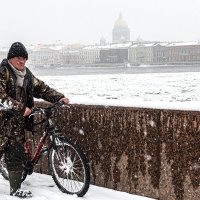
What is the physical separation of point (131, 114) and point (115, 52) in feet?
364

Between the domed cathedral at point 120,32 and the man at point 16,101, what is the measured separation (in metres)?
158

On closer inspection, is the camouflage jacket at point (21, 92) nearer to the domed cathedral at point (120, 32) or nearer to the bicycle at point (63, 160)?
the bicycle at point (63, 160)

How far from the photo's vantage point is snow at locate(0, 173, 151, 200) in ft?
12.6

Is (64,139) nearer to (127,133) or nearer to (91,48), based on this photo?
(127,133)

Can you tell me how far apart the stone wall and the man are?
19.8 inches

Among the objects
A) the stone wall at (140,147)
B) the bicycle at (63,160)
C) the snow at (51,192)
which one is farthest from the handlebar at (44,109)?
the snow at (51,192)

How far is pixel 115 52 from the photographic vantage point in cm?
11406

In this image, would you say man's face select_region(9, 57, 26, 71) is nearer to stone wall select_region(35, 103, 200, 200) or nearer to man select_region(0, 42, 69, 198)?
man select_region(0, 42, 69, 198)

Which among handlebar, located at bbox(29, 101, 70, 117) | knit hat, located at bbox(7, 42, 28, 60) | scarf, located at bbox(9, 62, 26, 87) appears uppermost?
knit hat, located at bbox(7, 42, 28, 60)

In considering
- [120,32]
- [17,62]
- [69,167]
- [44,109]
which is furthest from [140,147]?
[120,32]

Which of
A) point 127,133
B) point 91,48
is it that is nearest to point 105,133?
point 127,133

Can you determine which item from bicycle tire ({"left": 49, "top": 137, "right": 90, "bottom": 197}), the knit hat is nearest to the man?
the knit hat

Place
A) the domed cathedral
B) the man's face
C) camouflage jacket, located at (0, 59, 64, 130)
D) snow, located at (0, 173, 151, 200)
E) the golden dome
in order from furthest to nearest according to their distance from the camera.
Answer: the golden dome
the domed cathedral
snow, located at (0, 173, 151, 200)
the man's face
camouflage jacket, located at (0, 59, 64, 130)

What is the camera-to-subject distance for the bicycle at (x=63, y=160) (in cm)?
372
